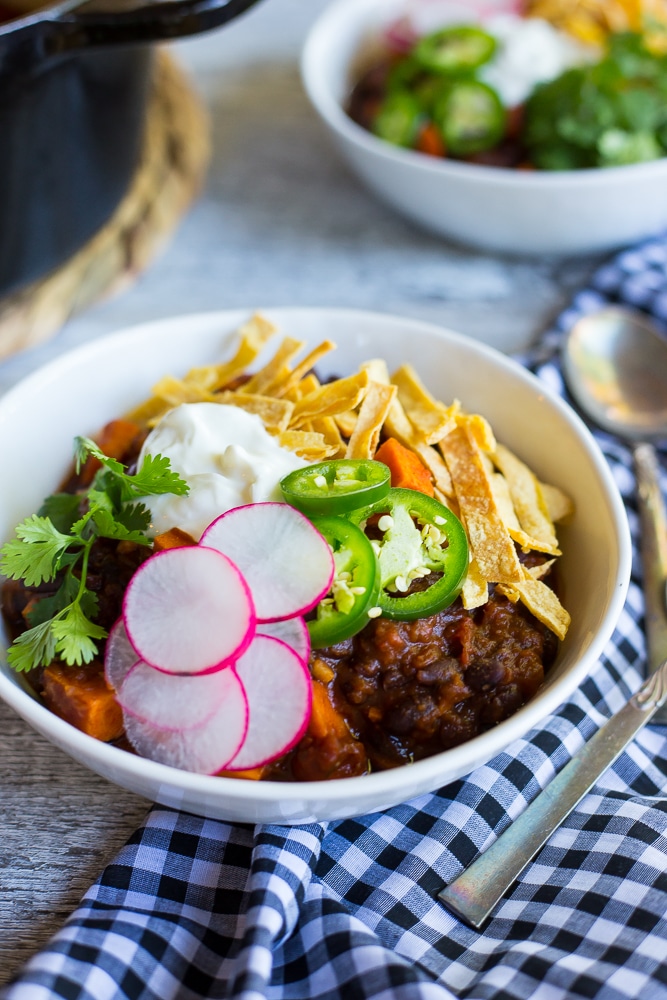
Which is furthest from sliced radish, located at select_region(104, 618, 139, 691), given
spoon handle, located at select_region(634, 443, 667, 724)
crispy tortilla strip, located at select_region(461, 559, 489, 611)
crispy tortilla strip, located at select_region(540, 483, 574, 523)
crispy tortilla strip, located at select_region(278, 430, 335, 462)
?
spoon handle, located at select_region(634, 443, 667, 724)

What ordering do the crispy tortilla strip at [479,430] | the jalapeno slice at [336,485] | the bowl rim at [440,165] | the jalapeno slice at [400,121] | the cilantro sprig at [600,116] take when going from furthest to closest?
the jalapeno slice at [400,121], the cilantro sprig at [600,116], the bowl rim at [440,165], the crispy tortilla strip at [479,430], the jalapeno slice at [336,485]

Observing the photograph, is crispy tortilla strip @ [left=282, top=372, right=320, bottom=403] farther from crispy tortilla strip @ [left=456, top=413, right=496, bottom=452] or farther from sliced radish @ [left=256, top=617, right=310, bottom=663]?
sliced radish @ [left=256, top=617, right=310, bottom=663]

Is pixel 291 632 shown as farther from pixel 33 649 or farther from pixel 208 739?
pixel 33 649

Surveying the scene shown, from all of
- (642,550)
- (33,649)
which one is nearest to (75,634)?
(33,649)

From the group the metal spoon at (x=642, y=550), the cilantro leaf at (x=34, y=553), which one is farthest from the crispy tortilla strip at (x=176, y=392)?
the metal spoon at (x=642, y=550)

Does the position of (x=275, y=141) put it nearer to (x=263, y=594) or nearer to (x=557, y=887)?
(x=263, y=594)

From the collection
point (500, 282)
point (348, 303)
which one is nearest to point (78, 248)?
point (348, 303)

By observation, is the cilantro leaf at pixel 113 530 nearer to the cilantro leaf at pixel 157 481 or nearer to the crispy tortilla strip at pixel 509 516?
the cilantro leaf at pixel 157 481
